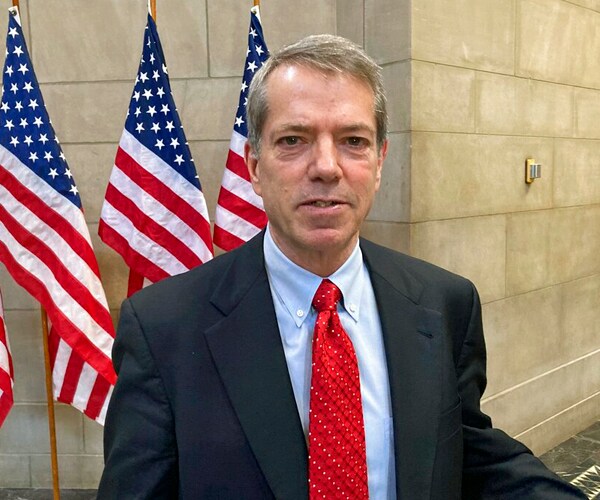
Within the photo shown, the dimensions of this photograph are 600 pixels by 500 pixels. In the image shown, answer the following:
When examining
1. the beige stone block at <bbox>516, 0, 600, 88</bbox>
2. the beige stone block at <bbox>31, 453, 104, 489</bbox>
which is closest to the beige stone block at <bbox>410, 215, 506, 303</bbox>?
the beige stone block at <bbox>516, 0, 600, 88</bbox>

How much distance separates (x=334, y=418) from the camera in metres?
1.32

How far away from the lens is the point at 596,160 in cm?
482

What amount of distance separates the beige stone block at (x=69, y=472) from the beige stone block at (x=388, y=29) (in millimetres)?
3282

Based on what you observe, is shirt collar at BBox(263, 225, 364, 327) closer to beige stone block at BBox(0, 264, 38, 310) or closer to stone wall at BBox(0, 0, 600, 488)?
stone wall at BBox(0, 0, 600, 488)

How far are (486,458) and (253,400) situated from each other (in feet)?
2.22

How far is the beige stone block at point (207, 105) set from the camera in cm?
375

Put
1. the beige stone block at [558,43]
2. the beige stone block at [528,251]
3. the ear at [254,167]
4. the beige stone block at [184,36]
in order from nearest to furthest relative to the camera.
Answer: the ear at [254,167] → the beige stone block at [184,36] → the beige stone block at [558,43] → the beige stone block at [528,251]

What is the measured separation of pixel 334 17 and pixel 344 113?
2.70 m

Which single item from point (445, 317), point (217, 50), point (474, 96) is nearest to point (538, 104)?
point (474, 96)

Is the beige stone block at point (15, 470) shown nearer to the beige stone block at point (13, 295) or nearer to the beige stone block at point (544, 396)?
the beige stone block at point (13, 295)

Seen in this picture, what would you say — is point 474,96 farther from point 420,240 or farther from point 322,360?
point 322,360

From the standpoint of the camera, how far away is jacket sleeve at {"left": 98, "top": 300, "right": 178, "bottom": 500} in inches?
49.2

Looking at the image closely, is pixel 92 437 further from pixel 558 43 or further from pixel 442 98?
pixel 558 43

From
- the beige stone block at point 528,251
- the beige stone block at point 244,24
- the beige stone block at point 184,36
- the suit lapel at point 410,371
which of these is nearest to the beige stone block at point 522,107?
the beige stone block at point 528,251
